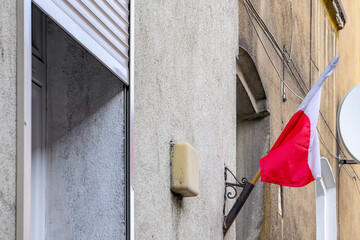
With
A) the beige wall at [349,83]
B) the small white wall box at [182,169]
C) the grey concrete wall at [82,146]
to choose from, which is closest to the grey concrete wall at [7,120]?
the grey concrete wall at [82,146]

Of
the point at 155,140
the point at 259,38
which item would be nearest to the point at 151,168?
the point at 155,140

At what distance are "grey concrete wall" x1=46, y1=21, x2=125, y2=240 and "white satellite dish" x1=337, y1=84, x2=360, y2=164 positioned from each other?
8.37m

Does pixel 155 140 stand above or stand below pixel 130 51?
below

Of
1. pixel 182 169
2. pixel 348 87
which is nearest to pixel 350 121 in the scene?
pixel 348 87

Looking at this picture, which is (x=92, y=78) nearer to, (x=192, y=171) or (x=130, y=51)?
(x=130, y=51)

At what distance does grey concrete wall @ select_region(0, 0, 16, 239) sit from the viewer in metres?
2.27

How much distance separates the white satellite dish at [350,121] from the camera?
1141 centimetres

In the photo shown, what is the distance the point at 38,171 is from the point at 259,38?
184 inches

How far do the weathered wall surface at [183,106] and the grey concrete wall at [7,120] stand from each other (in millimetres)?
1352

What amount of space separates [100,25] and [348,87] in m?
13.4

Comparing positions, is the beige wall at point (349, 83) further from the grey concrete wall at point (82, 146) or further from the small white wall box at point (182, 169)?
the grey concrete wall at point (82, 146)

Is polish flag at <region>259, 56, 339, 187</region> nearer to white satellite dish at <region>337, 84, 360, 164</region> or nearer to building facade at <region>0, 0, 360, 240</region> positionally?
building facade at <region>0, 0, 360, 240</region>

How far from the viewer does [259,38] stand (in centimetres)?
765

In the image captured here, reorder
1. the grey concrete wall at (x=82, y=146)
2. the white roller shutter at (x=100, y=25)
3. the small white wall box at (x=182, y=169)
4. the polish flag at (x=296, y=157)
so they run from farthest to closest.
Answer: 1. the polish flag at (x=296, y=157)
2. the small white wall box at (x=182, y=169)
3. the grey concrete wall at (x=82, y=146)
4. the white roller shutter at (x=100, y=25)
